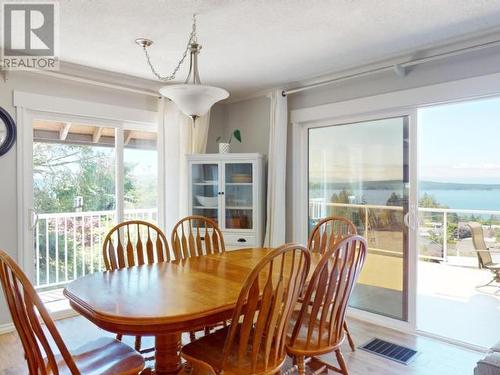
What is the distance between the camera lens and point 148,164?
400 cm

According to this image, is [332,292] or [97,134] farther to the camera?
[97,134]

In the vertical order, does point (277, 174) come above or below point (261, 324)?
above

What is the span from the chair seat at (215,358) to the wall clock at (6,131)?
7.89 ft

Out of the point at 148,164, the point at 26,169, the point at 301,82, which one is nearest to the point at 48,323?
the point at 26,169

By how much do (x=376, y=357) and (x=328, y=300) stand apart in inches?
45.0

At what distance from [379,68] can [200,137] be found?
2035mm

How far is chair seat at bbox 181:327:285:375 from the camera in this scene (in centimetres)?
153

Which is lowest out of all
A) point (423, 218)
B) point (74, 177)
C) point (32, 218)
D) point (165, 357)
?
point (165, 357)

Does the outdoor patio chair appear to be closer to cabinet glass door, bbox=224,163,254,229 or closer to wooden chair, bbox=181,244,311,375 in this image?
cabinet glass door, bbox=224,163,254,229

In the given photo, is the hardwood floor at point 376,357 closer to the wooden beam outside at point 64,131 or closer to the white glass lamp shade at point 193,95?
the wooden beam outside at point 64,131

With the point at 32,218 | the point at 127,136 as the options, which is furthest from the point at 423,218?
the point at 32,218

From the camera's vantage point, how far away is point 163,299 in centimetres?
164

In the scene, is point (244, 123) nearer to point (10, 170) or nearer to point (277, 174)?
point (277, 174)

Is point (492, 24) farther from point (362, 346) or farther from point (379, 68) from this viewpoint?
point (362, 346)
